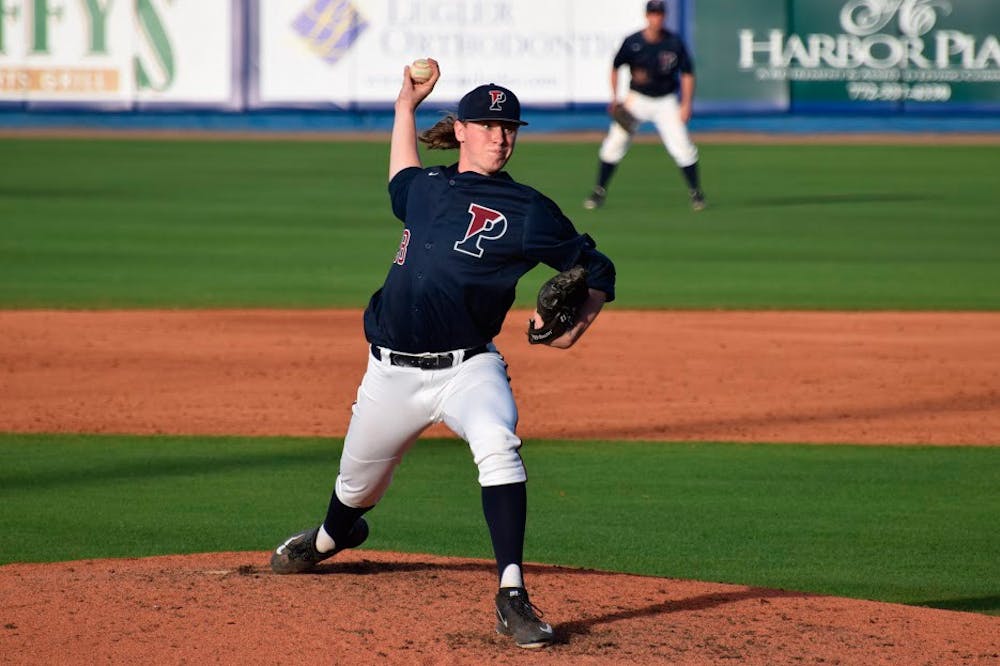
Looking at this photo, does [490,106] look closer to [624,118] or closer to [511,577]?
[511,577]

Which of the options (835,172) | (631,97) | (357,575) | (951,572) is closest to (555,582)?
(357,575)

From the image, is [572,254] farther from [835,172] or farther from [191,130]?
[191,130]

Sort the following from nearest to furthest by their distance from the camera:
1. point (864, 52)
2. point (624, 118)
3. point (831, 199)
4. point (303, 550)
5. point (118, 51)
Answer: point (303, 550)
point (624, 118)
point (831, 199)
point (864, 52)
point (118, 51)

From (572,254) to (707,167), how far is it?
1980 cm

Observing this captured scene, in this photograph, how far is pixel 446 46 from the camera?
30344mm

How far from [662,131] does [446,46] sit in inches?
490

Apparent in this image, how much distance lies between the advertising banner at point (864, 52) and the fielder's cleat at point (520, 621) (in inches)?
1018

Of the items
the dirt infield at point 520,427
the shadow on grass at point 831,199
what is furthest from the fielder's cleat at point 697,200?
the dirt infield at point 520,427

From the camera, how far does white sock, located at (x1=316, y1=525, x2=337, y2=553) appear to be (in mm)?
5594

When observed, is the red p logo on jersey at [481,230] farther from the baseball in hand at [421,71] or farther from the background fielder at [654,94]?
the background fielder at [654,94]

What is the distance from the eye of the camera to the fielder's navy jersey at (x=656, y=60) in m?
18.5

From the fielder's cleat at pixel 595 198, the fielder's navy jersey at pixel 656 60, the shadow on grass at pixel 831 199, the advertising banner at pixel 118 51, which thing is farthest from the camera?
the advertising banner at pixel 118 51

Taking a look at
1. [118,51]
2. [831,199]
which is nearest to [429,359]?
[831,199]

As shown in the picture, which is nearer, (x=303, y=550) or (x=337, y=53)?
(x=303, y=550)
